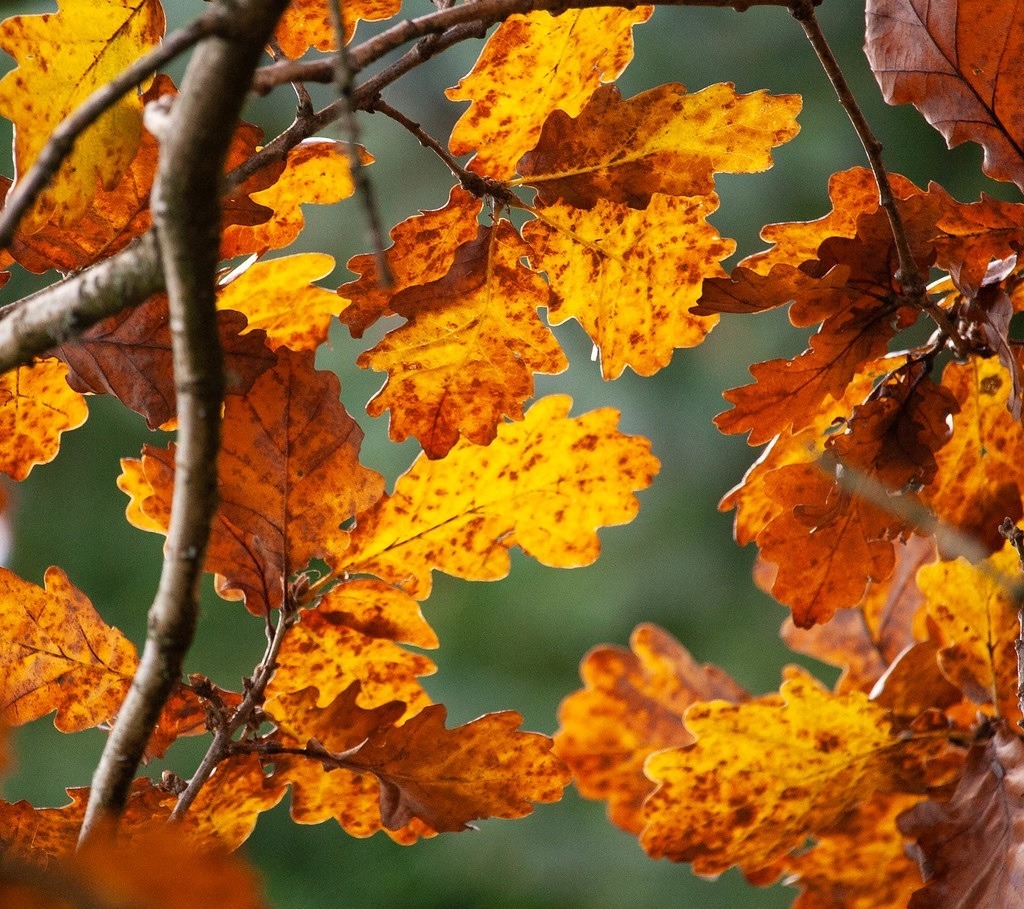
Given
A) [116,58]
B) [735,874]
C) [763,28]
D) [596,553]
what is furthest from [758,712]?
[763,28]

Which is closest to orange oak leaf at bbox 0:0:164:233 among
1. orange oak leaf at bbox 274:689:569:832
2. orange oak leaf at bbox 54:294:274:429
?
orange oak leaf at bbox 54:294:274:429

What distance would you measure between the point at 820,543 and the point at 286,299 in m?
0.32

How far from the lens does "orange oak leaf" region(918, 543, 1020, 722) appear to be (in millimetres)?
600

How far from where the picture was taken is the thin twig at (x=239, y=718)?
46 centimetres

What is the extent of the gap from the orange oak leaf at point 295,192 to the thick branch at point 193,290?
240 millimetres

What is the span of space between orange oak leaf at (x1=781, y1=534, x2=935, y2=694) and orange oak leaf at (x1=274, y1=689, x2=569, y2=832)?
1.06ft

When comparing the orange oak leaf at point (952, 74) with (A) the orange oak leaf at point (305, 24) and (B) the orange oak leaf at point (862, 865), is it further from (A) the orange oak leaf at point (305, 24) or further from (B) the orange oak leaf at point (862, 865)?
(B) the orange oak leaf at point (862, 865)

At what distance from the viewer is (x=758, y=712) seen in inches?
22.7

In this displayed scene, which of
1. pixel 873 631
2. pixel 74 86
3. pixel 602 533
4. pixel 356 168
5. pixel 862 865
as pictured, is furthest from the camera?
pixel 602 533

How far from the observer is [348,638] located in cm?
56

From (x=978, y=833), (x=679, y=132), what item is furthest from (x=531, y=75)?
(x=978, y=833)

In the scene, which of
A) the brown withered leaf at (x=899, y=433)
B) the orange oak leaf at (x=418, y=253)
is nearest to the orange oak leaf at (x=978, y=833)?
the brown withered leaf at (x=899, y=433)

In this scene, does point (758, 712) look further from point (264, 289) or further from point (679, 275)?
point (264, 289)

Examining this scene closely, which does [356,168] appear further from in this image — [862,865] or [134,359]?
[862,865]
